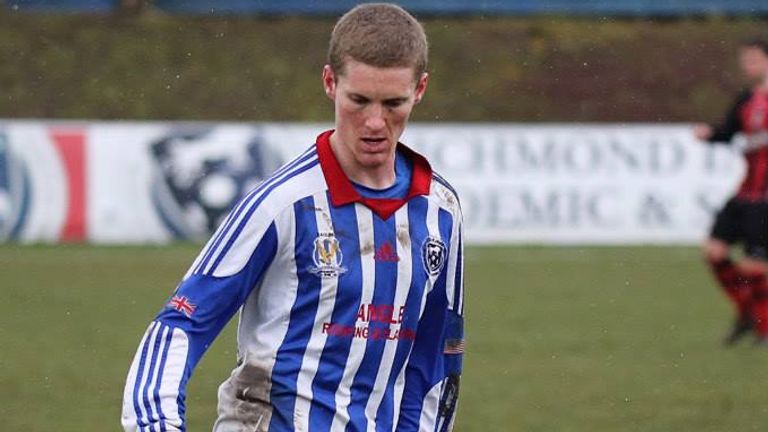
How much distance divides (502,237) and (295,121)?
7.03 meters

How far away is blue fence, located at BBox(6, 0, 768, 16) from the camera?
25203 mm

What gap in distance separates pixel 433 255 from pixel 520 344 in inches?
260

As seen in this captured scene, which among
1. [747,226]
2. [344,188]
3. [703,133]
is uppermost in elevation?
[344,188]

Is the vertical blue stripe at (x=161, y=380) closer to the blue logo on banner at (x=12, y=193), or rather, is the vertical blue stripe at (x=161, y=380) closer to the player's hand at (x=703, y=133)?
the player's hand at (x=703, y=133)

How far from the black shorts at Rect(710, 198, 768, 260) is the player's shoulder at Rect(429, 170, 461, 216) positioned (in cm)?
739

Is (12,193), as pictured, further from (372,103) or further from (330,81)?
(372,103)

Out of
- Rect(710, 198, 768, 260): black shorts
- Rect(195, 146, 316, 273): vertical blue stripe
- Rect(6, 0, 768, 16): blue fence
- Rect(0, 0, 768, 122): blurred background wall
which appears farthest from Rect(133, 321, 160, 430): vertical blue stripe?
Rect(6, 0, 768, 16): blue fence

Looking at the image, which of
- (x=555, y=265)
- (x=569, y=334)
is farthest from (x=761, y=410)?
(x=555, y=265)

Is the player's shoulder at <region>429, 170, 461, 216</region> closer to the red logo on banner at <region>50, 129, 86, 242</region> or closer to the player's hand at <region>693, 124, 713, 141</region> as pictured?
the player's hand at <region>693, 124, 713, 141</region>

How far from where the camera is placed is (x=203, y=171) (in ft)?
51.7

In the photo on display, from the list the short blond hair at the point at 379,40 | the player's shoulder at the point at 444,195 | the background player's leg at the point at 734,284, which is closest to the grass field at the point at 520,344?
the background player's leg at the point at 734,284

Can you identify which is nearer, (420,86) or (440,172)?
(420,86)

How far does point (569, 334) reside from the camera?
10336mm

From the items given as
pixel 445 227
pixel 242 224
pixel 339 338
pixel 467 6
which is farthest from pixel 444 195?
pixel 467 6
